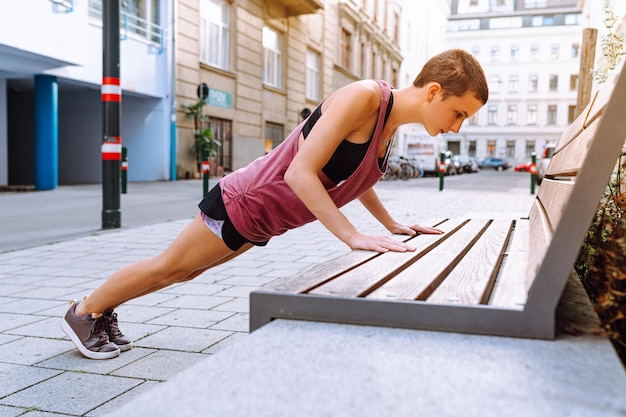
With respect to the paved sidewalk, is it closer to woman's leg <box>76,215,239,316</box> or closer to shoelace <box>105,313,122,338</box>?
shoelace <box>105,313,122,338</box>

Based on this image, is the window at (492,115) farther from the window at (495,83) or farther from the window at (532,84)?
the window at (532,84)

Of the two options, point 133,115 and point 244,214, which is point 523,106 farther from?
point 244,214

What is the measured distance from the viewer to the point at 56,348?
2957mm

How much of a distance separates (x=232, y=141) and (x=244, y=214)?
19718 mm

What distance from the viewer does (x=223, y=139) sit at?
842 inches

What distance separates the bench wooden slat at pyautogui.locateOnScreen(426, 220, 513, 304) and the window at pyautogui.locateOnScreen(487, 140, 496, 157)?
68.3 metres

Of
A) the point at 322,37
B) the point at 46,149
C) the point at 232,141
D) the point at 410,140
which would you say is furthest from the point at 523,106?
the point at 46,149

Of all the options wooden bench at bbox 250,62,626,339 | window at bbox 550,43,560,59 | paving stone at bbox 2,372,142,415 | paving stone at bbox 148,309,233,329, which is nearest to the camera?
wooden bench at bbox 250,62,626,339

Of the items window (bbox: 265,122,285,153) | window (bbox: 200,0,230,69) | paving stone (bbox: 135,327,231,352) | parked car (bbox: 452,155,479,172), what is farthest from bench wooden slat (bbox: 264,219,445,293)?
parked car (bbox: 452,155,479,172)

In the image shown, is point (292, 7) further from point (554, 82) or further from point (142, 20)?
point (554, 82)

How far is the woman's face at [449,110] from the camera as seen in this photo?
7.15ft

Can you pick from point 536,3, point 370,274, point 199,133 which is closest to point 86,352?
point 370,274

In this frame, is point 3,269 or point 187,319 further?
point 3,269

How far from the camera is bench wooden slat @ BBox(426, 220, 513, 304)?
4.84 ft
